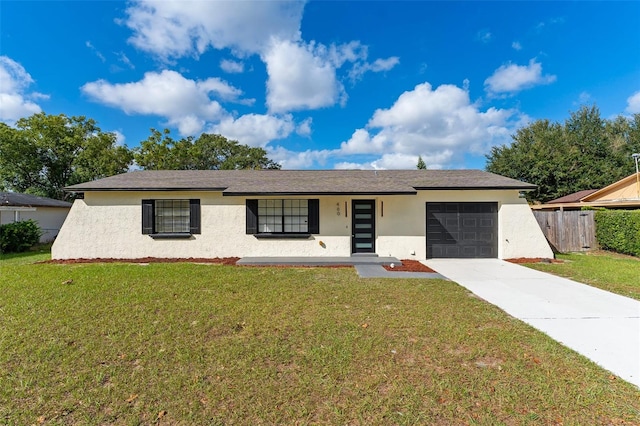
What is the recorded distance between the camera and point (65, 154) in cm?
2662

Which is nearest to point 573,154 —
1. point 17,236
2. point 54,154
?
point 17,236

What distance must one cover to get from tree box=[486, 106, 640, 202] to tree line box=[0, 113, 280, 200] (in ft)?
112

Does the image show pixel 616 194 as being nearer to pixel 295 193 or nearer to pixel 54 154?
pixel 295 193

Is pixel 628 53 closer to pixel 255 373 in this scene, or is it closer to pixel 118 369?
pixel 255 373

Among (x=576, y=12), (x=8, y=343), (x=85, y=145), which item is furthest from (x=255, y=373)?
(x=85, y=145)

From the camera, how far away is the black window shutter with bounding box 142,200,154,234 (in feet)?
33.4

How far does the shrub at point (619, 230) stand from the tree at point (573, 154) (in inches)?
692

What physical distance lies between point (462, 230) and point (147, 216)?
38.1ft

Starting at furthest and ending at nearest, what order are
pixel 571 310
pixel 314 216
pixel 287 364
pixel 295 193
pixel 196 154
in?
1. pixel 196 154
2. pixel 314 216
3. pixel 295 193
4. pixel 571 310
5. pixel 287 364

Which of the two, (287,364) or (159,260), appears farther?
(159,260)

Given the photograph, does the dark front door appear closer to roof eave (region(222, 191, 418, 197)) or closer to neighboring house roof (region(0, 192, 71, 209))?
roof eave (region(222, 191, 418, 197))

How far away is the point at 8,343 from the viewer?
3551mm

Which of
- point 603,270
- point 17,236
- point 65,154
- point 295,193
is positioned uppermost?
point 65,154

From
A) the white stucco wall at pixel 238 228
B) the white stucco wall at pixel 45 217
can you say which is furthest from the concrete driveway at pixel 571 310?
the white stucco wall at pixel 45 217
